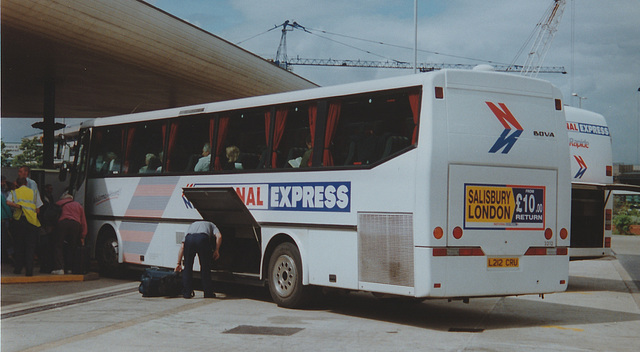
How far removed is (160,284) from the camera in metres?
13.0

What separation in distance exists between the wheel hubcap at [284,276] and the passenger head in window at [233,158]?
2.00 metres

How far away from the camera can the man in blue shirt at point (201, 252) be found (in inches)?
506

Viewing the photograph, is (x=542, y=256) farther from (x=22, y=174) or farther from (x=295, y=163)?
(x=22, y=174)

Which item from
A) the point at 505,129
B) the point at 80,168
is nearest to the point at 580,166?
the point at 505,129

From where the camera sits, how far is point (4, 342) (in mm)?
8648

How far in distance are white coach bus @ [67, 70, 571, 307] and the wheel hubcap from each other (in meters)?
0.02

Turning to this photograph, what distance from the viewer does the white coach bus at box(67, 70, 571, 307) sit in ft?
32.0

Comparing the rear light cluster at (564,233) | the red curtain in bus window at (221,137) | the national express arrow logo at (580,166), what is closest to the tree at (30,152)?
the red curtain in bus window at (221,137)

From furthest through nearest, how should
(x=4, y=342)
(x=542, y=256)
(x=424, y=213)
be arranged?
(x=542, y=256) < (x=424, y=213) < (x=4, y=342)

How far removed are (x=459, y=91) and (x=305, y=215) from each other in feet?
9.63

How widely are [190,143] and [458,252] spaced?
6223 mm

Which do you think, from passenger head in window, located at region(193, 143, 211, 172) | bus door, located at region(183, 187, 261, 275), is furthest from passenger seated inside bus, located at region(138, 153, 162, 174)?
bus door, located at region(183, 187, 261, 275)

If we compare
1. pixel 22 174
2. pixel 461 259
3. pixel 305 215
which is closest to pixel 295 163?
pixel 305 215

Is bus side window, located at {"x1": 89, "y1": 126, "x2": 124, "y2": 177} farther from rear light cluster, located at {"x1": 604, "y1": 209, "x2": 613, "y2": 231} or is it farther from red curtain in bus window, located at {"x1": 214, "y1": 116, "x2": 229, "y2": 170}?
rear light cluster, located at {"x1": 604, "y1": 209, "x2": 613, "y2": 231}
